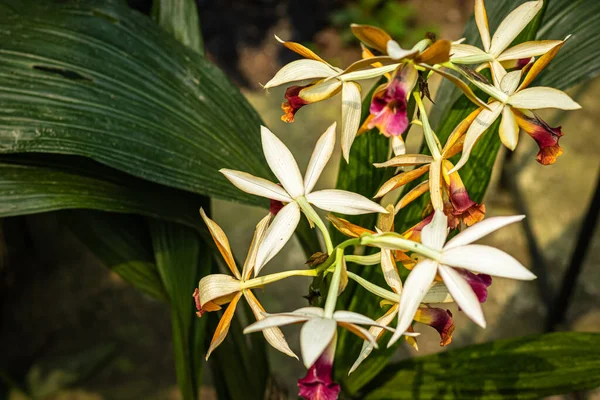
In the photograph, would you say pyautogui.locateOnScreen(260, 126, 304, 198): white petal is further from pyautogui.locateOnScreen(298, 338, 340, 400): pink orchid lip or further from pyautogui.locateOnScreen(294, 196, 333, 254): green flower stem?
pyautogui.locateOnScreen(298, 338, 340, 400): pink orchid lip

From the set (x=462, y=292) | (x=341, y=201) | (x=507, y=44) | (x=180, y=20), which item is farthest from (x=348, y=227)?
(x=180, y=20)

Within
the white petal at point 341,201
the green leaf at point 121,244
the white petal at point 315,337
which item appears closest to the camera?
the white petal at point 315,337

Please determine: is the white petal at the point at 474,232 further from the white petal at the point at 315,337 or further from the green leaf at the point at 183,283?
the green leaf at the point at 183,283

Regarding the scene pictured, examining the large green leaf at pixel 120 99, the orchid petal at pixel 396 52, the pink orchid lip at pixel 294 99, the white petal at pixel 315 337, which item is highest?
the large green leaf at pixel 120 99

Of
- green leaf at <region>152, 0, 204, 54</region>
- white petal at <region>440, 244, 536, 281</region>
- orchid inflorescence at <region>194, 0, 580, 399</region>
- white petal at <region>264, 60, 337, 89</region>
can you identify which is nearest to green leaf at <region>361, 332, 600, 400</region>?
orchid inflorescence at <region>194, 0, 580, 399</region>

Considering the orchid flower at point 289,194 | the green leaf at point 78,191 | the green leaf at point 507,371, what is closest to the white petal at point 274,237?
the orchid flower at point 289,194

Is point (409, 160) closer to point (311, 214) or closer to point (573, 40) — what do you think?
point (311, 214)

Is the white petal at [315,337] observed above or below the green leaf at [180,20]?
below

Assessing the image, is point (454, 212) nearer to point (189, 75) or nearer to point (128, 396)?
point (189, 75)
